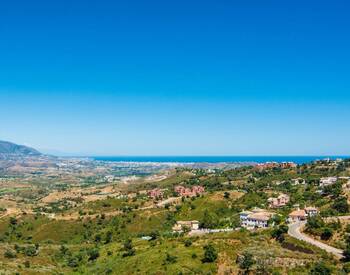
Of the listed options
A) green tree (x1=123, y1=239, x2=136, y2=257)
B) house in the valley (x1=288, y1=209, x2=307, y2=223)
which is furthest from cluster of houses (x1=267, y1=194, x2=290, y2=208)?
green tree (x1=123, y1=239, x2=136, y2=257)

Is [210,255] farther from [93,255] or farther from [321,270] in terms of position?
[93,255]

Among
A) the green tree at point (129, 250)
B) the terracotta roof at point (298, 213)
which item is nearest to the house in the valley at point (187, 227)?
the green tree at point (129, 250)

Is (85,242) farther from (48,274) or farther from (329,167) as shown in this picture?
(329,167)

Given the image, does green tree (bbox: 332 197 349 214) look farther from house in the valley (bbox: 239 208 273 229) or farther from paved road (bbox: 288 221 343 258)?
house in the valley (bbox: 239 208 273 229)

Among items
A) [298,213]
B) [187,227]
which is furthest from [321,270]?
[187,227]

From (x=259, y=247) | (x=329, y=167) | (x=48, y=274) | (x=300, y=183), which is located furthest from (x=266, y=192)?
(x=48, y=274)
